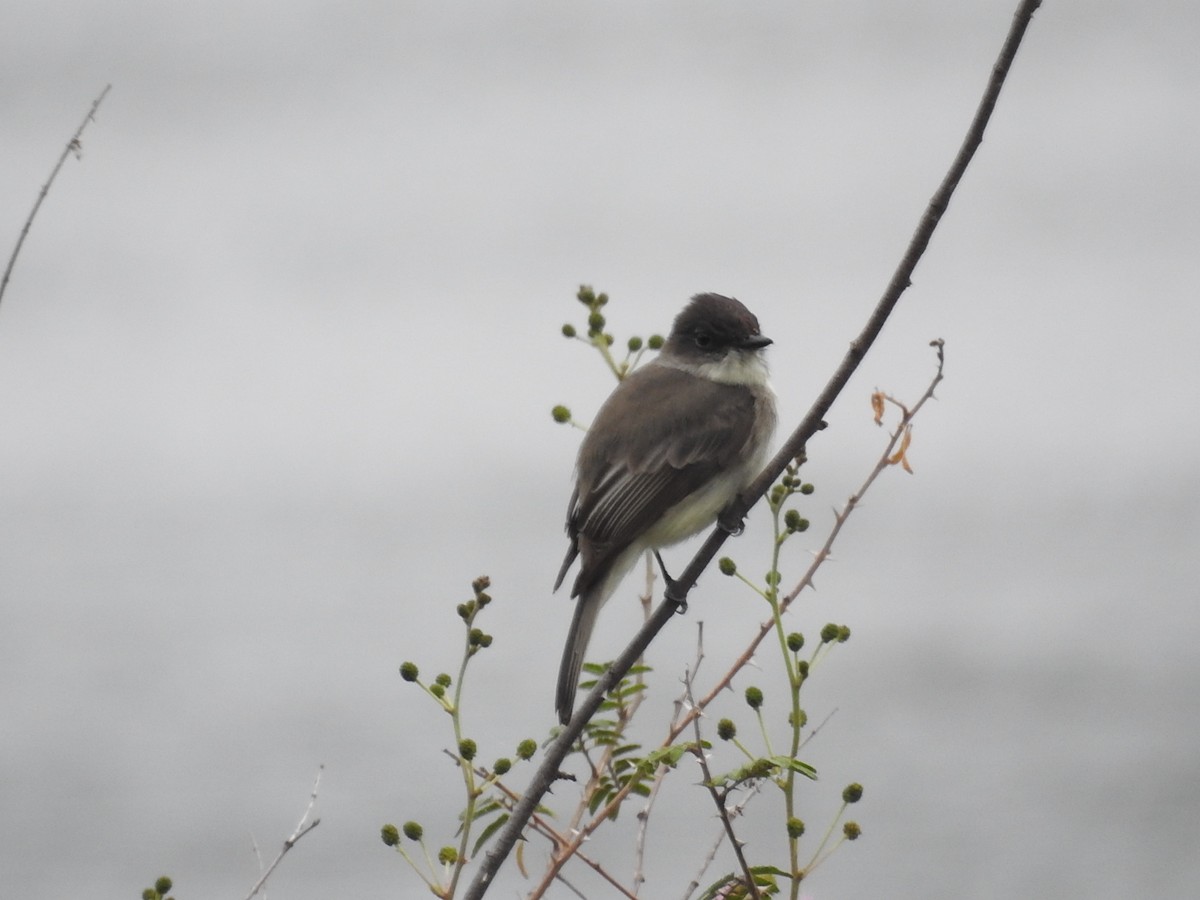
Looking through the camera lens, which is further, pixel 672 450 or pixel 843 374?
pixel 672 450

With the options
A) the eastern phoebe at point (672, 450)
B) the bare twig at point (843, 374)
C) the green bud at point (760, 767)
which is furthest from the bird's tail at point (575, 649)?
the green bud at point (760, 767)

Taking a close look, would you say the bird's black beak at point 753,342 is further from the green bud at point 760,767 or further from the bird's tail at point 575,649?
the green bud at point 760,767

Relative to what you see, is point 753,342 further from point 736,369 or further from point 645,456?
point 645,456

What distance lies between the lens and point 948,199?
233cm

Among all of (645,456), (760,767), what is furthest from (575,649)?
(760,767)

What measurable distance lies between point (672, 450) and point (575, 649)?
2.95 feet

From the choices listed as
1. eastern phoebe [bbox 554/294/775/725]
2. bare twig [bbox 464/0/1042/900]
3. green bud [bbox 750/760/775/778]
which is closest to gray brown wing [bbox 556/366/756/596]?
eastern phoebe [bbox 554/294/775/725]

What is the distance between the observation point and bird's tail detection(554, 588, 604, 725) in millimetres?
3186

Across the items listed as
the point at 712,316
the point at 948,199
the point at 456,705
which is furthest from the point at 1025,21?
the point at 712,316

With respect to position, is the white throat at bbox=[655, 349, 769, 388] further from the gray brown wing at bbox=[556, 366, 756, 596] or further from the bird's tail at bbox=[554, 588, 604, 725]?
the bird's tail at bbox=[554, 588, 604, 725]

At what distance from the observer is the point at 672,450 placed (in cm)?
417

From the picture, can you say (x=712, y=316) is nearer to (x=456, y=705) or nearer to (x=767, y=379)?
(x=767, y=379)

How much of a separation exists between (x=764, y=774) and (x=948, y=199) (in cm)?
103

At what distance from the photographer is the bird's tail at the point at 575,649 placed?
319 centimetres
